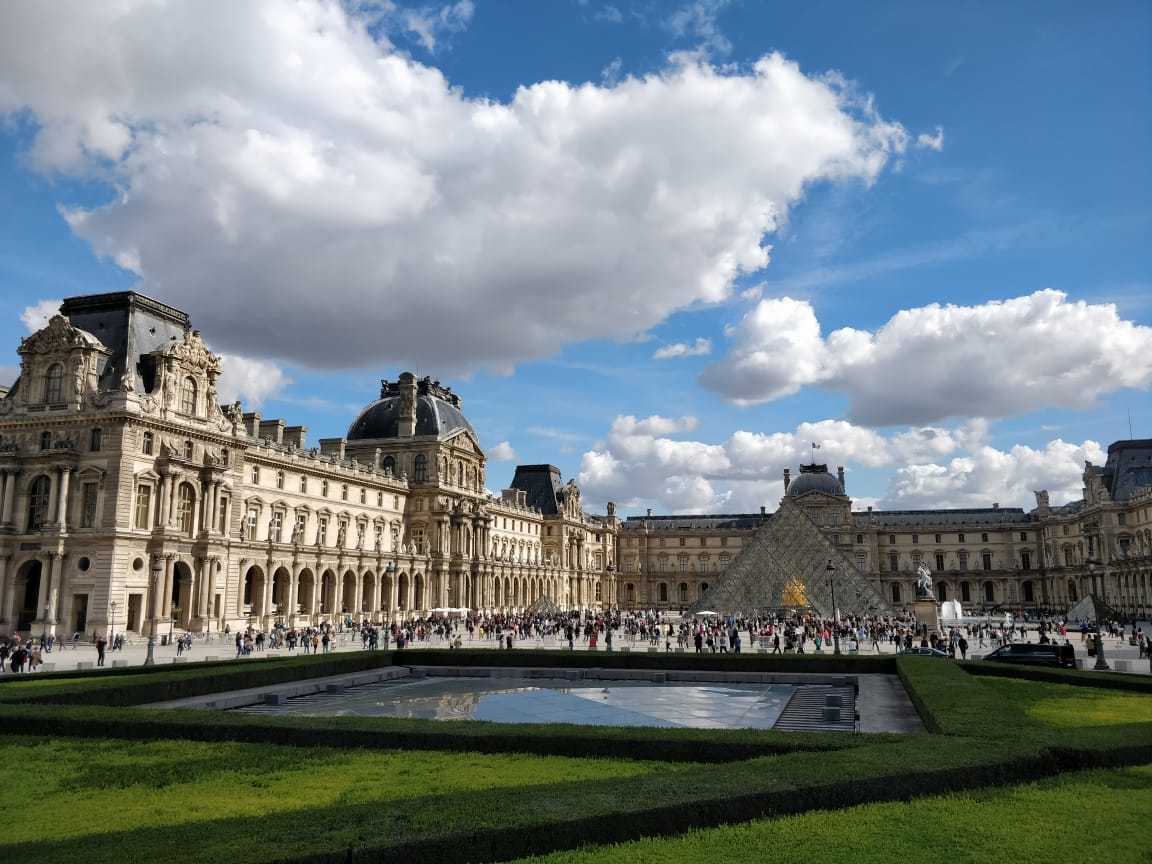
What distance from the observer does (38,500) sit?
39.7m

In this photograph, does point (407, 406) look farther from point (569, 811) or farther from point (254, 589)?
point (569, 811)

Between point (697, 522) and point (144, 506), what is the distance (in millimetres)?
84433

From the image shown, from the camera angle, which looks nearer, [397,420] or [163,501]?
[163,501]

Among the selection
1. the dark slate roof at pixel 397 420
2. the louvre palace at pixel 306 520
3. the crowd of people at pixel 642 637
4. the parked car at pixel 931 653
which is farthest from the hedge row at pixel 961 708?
the dark slate roof at pixel 397 420

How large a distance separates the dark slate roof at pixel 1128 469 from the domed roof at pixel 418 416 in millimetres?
57590

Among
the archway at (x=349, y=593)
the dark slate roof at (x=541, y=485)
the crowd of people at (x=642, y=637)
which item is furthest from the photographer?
the dark slate roof at (x=541, y=485)

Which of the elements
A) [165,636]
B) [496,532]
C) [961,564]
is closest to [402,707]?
[165,636]

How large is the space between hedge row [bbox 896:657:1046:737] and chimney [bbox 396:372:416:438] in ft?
174

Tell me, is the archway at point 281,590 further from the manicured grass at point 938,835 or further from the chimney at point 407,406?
the manicured grass at point 938,835

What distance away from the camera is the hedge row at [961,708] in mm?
12000

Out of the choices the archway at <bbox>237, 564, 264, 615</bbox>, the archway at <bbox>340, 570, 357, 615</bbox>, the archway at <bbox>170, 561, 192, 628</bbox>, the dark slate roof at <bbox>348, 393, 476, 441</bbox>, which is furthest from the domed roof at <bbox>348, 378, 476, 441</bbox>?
the archway at <bbox>170, 561, 192, 628</bbox>

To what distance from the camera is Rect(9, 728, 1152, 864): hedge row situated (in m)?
6.88

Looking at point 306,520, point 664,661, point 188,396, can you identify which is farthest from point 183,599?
point 664,661

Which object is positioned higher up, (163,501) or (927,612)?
(163,501)
